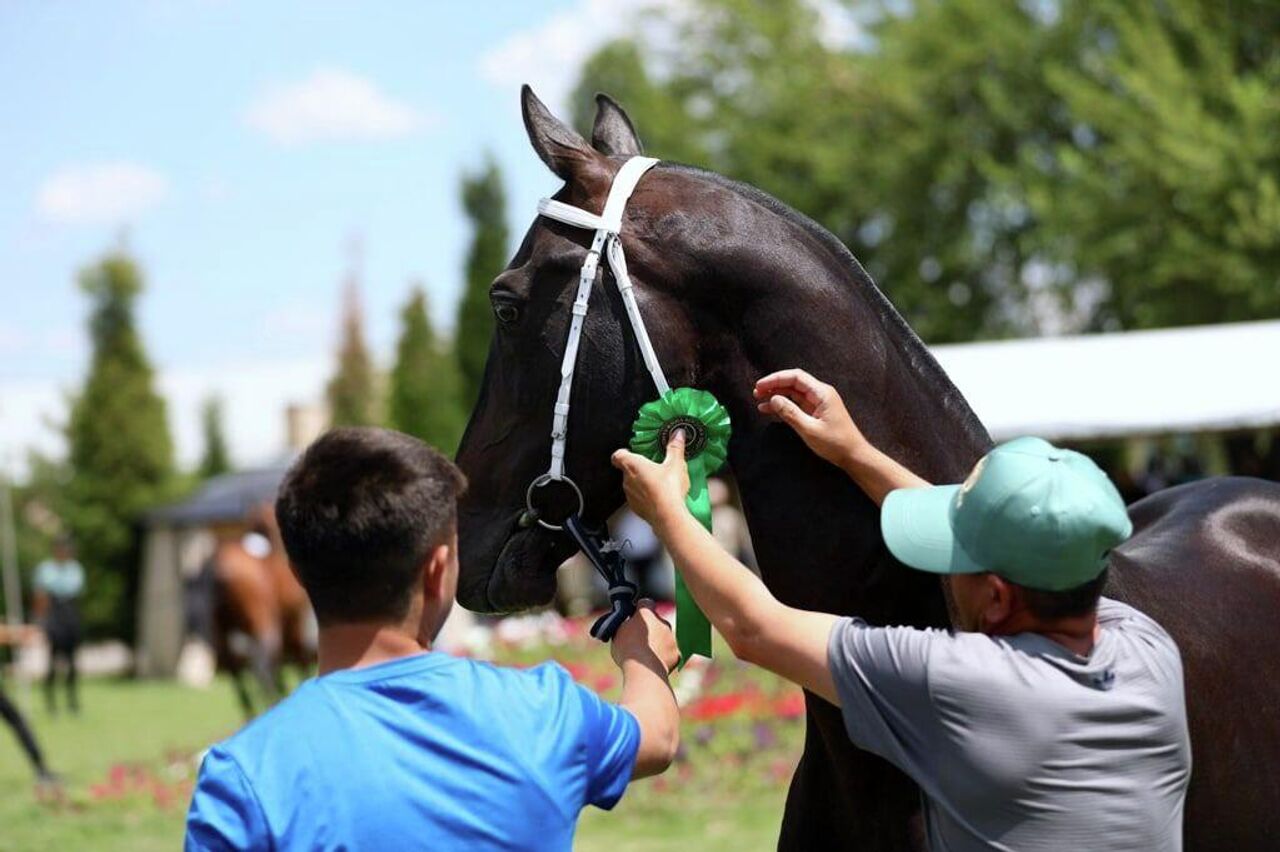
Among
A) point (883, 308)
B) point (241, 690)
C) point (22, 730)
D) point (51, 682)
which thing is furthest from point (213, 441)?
point (883, 308)

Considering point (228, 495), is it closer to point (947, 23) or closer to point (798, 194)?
point (798, 194)

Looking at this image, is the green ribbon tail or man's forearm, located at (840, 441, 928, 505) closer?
man's forearm, located at (840, 441, 928, 505)

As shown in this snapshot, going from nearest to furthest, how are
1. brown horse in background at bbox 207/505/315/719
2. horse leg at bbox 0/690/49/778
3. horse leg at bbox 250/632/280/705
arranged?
1. horse leg at bbox 0/690/49/778
2. horse leg at bbox 250/632/280/705
3. brown horse in background at bbox 207/505/315/719

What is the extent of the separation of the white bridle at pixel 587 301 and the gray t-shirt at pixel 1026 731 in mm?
757

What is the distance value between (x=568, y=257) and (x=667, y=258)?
192 millimetres

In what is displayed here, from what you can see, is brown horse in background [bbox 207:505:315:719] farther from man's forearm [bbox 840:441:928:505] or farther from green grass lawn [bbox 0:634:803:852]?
man's forearm [bbox 840:441:928:505]

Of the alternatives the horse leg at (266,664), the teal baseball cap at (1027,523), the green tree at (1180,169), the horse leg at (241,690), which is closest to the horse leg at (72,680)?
the horse leg at (241,690)

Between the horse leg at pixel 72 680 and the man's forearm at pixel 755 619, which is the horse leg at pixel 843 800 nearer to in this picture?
the man's forearm at pixel 755 619

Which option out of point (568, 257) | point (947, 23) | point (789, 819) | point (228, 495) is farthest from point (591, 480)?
point (228, 495)

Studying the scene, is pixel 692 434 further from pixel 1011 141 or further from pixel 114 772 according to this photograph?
pixel 1011 141

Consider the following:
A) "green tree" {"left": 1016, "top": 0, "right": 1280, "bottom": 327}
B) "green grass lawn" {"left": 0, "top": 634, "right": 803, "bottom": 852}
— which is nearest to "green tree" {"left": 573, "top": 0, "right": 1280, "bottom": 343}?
"green tree" {"left": 1016, "top": 0, "right": 1280, "bottom": 327}

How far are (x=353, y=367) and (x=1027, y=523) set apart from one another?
49151 millimetres

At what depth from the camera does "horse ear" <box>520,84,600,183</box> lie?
9.39 feet

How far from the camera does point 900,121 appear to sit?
2352 cm
